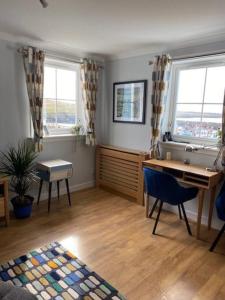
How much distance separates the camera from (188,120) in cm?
301

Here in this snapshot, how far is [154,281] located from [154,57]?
2581 millimetres

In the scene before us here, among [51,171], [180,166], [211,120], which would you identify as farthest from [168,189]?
[51,171]

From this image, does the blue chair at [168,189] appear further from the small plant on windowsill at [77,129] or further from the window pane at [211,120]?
the small plant on windowsill at [77,129]

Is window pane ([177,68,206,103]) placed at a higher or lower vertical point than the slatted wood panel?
higher

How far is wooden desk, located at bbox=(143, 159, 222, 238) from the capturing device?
238 cm

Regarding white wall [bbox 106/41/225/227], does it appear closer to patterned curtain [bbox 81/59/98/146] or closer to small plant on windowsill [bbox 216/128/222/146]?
small plant on windowsill [bbox 216/128/222/146]

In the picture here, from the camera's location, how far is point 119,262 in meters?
2.06

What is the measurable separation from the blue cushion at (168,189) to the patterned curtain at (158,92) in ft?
2.24

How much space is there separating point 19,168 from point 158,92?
201 cm

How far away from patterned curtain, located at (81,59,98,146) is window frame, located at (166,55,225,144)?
1209 millimetres

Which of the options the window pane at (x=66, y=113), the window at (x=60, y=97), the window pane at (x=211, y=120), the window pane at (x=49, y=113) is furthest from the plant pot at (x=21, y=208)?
the window pane at (x=211, y=120)

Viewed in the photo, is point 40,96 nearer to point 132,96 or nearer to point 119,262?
point 132,96

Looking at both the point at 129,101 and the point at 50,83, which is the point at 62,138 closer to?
the point at 50,83

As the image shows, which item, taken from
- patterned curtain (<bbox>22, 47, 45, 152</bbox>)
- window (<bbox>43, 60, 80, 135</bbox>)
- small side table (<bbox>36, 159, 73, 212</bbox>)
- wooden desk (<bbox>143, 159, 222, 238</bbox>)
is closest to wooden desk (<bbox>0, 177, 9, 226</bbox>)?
small side table (<bbox>36, 159, 73, 212</bbox>)
